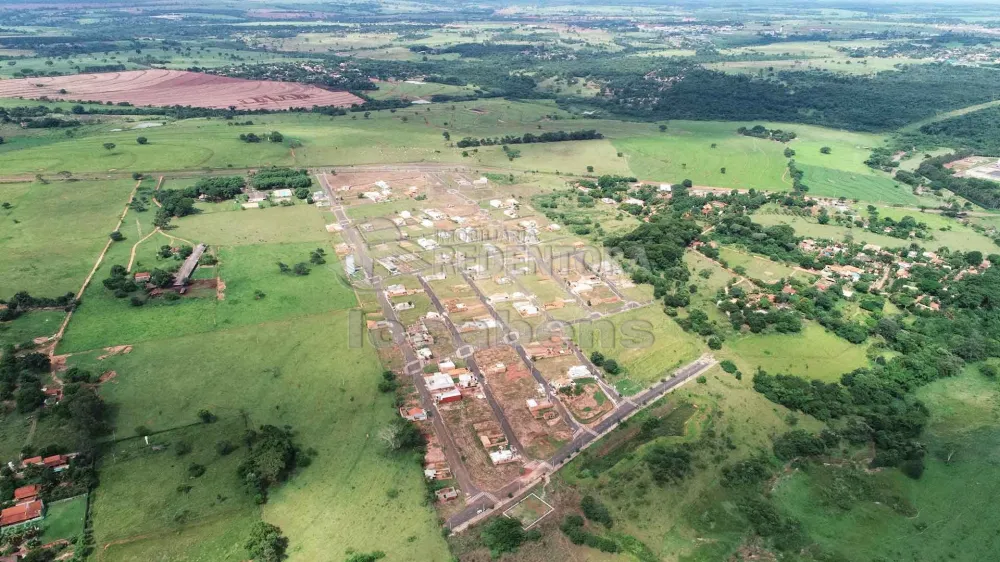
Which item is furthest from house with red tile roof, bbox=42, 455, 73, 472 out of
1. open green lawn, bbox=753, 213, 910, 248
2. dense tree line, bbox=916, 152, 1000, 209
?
dense tree line, bbox=916, 152, 1000, 209

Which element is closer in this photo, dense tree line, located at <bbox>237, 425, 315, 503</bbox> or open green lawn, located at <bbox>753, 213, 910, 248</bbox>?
dense tree line, located at <bbox>237, 425, 315, 503</bbox>

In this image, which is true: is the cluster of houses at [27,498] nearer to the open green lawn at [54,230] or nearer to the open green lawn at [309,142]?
the open green lawn at [54,230]

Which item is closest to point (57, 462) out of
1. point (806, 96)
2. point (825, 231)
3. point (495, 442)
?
point (495, 442)

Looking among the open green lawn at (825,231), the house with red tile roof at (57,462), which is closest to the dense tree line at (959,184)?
the open green lawn at (825,231)

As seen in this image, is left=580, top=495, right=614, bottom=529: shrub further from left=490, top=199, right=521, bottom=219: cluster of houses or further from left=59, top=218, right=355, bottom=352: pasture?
left=490, top=199, right=521, bottom=219: cluster of houses

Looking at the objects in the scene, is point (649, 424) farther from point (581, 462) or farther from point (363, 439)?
point (363, 439)

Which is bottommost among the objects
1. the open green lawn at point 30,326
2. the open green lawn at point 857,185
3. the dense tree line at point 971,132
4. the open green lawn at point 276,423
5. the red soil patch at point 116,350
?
the open green lawn at point 276,423

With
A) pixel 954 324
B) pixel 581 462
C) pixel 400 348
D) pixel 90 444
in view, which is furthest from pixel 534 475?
pixel 954 324
